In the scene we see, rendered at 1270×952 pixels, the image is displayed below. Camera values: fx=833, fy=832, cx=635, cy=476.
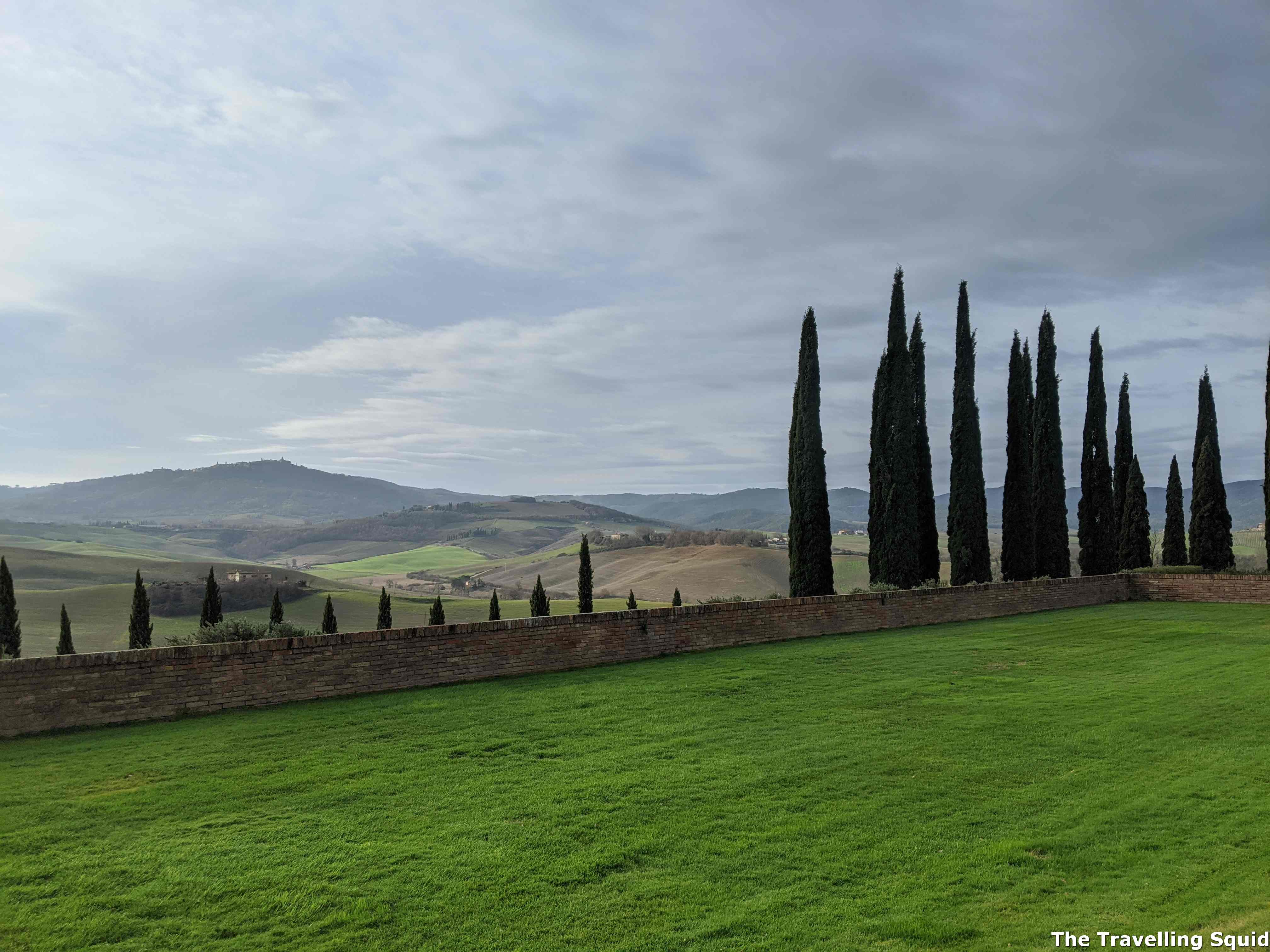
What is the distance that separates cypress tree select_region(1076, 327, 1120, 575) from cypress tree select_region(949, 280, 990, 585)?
23.9ft

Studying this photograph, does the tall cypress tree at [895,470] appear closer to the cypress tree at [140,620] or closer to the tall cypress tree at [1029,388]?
the tall cypress tree at [1029,388]

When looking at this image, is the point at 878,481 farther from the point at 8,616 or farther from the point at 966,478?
the point at 8,616

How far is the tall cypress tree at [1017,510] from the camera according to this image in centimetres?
3031

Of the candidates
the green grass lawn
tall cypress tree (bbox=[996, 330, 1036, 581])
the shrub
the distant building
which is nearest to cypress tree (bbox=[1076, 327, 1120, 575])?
tall cypress tree (bbox=[996, 330, 1036, 581])

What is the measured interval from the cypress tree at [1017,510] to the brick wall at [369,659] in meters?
15.5

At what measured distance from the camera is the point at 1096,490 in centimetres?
3525

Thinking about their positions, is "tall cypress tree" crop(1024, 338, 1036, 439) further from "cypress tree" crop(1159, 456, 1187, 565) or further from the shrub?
the shrub

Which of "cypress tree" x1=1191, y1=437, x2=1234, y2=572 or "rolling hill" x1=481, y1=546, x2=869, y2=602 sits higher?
"cypress tree" x1=1191, y1=437, x2=1234, y2=572

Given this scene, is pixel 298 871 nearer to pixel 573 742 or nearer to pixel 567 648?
pixel 573 742

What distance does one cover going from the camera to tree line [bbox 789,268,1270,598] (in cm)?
2541

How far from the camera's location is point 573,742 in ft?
27.2

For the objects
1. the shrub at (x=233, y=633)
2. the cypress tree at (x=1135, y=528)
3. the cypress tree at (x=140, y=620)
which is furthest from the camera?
the cypress tree at (x=1135, y=528)

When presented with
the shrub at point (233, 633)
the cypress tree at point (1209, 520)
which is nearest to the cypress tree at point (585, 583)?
the cypress tree at point (1209, 520)

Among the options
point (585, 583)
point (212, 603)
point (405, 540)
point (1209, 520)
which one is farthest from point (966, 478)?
point (405, 540)
